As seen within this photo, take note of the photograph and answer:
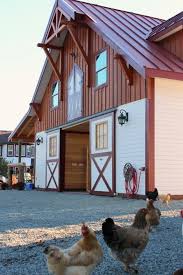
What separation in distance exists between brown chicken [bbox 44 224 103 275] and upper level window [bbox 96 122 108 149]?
35.9 ft

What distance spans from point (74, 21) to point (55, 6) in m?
1.93

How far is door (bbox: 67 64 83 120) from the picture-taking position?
1700 cm

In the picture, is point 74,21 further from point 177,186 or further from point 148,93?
point 177,186

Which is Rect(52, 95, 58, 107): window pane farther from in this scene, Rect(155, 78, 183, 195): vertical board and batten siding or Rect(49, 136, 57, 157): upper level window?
Rect(155, 78, 183, 195): vertical board and batten siding

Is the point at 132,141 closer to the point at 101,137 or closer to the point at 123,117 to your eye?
the point at 123,117

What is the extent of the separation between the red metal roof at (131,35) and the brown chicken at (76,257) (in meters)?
8.33

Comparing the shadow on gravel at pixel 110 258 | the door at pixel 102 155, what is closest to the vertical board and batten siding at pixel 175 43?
the door at pixel 102 155

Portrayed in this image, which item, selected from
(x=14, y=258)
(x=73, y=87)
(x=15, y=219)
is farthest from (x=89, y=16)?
(x=14, y=258)

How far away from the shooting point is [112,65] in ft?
48.2

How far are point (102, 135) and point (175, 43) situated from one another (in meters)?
3.83

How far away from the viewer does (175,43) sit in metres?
13.8

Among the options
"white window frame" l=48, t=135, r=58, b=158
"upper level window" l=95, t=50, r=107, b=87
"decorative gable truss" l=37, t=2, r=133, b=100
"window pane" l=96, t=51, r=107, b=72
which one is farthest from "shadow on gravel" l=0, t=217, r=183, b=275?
"white window frame" l=48, t=135, r=58, b=158

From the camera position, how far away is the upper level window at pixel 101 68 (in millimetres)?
15320

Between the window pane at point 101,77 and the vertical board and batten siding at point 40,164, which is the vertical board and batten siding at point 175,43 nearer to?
the window pane at point 101,77
